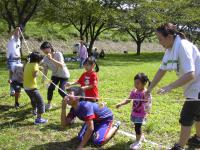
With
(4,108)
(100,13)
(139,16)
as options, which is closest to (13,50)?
(4,108)

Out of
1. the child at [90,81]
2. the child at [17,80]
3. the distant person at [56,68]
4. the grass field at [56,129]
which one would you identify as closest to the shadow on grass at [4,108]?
the grass field at [56,129]

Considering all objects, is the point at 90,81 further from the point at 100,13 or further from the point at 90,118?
the point at 100,13

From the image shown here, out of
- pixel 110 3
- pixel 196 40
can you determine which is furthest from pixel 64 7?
pixel 196 40

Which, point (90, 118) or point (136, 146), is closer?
point (90, 118)

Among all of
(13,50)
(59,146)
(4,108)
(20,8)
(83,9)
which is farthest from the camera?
(20,8)

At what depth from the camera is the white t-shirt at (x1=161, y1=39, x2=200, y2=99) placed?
15.9 feet

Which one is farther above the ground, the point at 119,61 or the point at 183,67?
the point at 183,67

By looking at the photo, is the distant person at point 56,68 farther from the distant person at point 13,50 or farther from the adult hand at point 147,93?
the adult hand at point 147,93

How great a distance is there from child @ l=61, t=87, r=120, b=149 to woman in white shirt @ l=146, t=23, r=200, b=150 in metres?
1.10

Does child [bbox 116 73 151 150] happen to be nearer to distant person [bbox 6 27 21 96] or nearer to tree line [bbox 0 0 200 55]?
distant person [bbox 6 27 21 96]

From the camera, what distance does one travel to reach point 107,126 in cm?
630

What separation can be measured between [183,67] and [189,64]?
93 mm

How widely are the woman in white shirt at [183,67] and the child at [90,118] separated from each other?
1.10 m

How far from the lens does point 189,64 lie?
482 cm
